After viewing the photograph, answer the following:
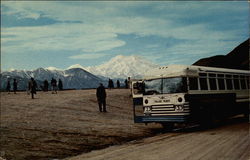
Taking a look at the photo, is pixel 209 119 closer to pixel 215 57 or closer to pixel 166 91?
pixel 166 91

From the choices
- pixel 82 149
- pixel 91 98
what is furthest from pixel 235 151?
pixel 91 98

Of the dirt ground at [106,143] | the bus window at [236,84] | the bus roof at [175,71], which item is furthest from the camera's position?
the bus window at [236,84]

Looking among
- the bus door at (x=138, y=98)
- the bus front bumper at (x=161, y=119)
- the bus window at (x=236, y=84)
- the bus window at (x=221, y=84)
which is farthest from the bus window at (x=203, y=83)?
the bus window at (x=236, y=84)

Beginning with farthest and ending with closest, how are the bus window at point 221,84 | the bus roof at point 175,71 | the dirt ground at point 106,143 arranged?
the bus window at point 221,84, the bus roof at point 175,71, the dirt ground at point 106,143

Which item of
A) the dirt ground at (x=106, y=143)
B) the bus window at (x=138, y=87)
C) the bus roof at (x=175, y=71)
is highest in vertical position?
the bus roof at (x=175, y=71)

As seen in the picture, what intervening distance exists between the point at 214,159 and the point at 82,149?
4.69 meters

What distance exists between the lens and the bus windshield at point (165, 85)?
49.5 feet

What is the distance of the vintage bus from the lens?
15039mm

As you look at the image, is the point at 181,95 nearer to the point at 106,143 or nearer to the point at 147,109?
the point at 147,109

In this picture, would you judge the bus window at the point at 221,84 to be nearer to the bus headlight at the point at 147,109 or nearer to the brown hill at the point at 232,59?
the bus headlight at the point at 147,109

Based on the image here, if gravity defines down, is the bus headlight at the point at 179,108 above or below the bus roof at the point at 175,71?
below

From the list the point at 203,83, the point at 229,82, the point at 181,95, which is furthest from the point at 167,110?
the point at 229,82

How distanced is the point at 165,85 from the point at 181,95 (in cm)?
101

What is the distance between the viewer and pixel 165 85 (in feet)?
51.1
